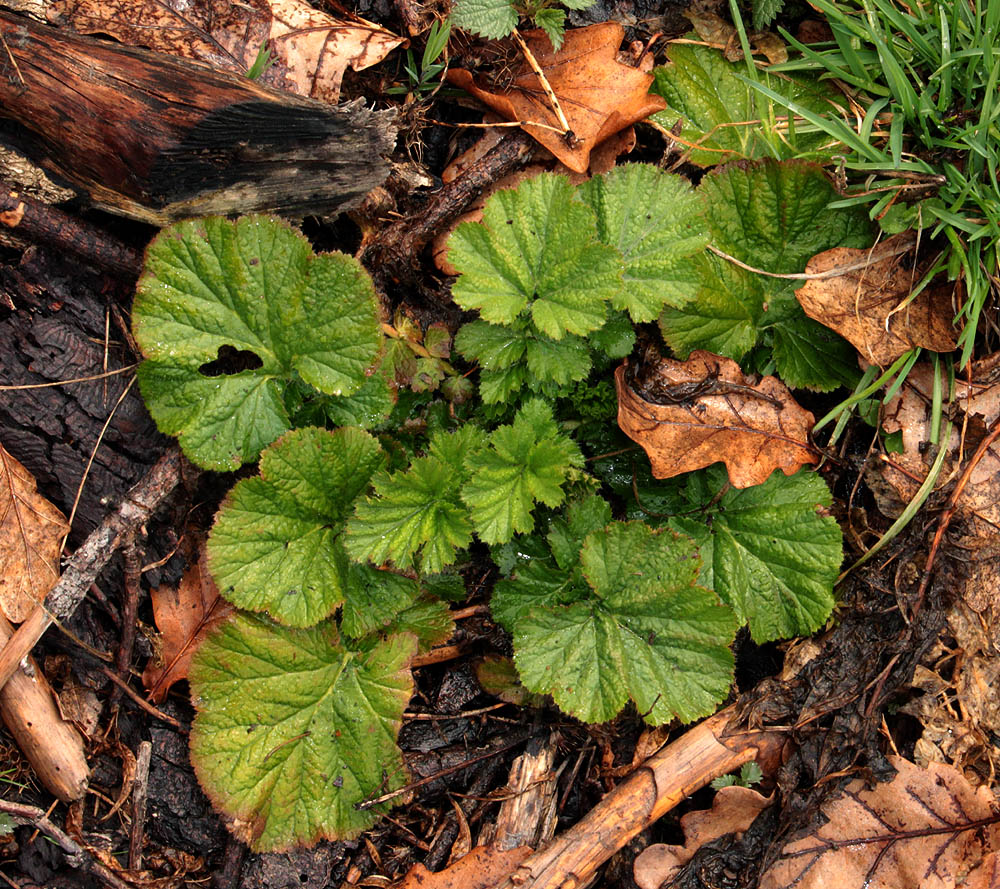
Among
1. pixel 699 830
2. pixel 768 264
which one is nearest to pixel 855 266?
pixel 768 264

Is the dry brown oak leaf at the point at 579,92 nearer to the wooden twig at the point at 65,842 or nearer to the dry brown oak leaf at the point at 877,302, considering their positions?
the dry brown oak leaf at the point at 877,302

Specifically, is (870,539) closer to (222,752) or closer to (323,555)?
(323,555)

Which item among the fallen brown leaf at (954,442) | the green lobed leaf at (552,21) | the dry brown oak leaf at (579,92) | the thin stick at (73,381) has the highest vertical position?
the green lobed leaf at (552,21)

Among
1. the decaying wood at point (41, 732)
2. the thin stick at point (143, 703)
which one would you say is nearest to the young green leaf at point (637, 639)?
the thin stick at point (143, 703)

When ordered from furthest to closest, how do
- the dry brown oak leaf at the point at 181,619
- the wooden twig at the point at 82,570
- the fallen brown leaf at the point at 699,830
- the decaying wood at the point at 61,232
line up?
the dry brown oak leaf at the point at 181,619 → the fallen brown leaf at the point at 699,830 → the wooden twig at the point at 82,570 → the decaying wood at the point at 61,232

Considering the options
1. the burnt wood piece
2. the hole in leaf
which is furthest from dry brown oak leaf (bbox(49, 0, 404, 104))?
the hole in leaf

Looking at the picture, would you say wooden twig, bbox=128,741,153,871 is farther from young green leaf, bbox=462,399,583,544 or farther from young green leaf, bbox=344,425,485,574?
young green leaf, bbox=462,399,583,544

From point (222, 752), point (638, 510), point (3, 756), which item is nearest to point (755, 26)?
point (638, 510)

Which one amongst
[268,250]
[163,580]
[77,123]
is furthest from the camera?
[163,580]
